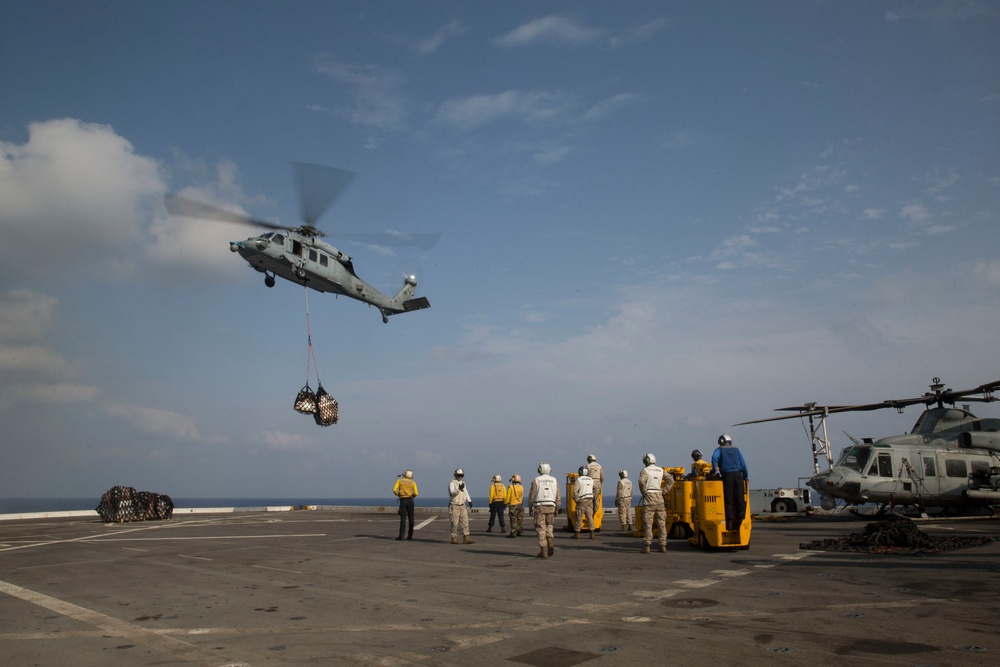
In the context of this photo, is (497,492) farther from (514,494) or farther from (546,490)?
(546,490)

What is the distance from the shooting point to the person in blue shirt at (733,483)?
1355 centimetres

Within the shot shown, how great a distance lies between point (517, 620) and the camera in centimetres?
732

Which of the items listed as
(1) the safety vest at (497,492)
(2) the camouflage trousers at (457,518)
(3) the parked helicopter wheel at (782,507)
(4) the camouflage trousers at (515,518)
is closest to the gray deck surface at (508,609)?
(2) the camouflage trousers at (457,518)

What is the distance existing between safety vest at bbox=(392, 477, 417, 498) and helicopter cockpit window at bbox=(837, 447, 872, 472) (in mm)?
15365

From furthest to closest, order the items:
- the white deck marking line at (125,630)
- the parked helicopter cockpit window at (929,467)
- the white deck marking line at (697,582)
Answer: the parked helicopter cockpit window at (929,467) → the white deck marking line at (697,582) → the white deck marking line at (125,630)

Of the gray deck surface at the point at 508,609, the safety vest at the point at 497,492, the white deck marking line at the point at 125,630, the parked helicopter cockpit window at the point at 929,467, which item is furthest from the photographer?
the parked helicopter cockpit window at the point at 929,467

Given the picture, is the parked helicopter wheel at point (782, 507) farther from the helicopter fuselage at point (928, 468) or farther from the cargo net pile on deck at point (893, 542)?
the cargo net pile on deck at point (893, 542)

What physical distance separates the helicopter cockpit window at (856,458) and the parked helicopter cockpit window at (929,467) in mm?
2233

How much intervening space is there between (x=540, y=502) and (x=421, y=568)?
10.2ft

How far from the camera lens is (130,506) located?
98.4 ft

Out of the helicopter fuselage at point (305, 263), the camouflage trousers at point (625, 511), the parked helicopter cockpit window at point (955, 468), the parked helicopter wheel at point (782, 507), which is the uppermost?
the helicopter fuselage at point (305, 263)

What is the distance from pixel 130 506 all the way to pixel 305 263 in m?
14.7

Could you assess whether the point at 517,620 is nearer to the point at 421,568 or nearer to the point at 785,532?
the point at 421,568

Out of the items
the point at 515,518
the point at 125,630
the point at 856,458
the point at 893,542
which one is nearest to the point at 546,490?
the point at 515,518
